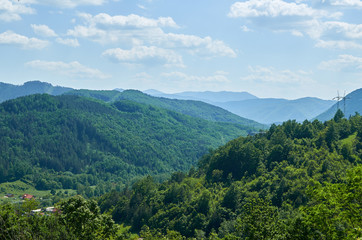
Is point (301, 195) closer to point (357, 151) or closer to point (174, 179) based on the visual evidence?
point (357, 151)

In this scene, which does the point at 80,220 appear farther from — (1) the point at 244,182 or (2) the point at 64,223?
(1) the point at 244,182

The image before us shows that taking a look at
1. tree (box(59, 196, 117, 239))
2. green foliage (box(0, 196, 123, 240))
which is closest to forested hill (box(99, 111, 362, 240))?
tree (box(59, 196, 117, 239))

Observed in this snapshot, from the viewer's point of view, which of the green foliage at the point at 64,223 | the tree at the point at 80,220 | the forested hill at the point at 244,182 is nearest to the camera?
the green foliage at the point at 64,223

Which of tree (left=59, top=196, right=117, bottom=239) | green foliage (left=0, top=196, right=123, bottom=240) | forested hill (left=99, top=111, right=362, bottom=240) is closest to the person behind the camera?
green foliage (left=0, top=196, right=123, bottom=240)

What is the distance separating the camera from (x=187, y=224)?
12800cm

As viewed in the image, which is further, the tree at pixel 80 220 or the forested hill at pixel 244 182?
the forested hill at pixel 244 182

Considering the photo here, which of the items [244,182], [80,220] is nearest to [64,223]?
[80,220]

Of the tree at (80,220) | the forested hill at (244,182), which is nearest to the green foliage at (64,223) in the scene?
the tree at (80,220)

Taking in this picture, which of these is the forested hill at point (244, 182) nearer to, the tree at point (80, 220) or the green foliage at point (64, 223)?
the tree at point (80, 220)

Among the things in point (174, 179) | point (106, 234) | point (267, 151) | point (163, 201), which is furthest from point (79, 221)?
point (174, 179)

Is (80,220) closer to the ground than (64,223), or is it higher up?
higher up

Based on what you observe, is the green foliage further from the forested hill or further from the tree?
the forested hill

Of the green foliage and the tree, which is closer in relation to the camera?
the green foliage

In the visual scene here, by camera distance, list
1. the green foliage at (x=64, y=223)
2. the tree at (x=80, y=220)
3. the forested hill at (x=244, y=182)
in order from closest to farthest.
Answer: the green foliage at (x=64, y=223), the tree at (x=80, y=220), the forested hill at (x=244, y=182)
